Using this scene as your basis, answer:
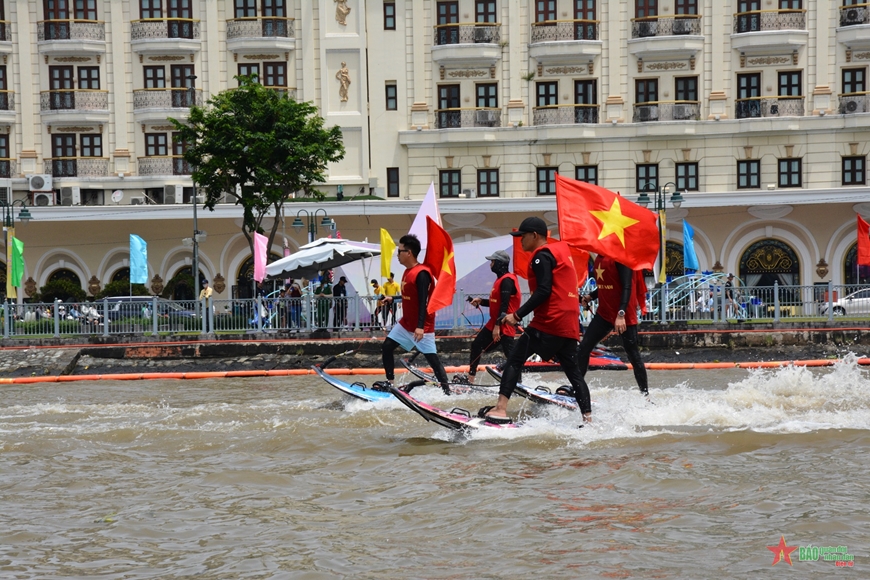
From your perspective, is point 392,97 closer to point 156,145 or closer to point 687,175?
point 156,145

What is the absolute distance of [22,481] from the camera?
7.75 meters

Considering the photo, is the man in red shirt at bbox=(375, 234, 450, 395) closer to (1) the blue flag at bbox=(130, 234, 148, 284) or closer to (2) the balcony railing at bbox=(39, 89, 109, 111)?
(1) the blue flag at bbox=(130, 234, 148, 284)

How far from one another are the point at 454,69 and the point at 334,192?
20.2 feet

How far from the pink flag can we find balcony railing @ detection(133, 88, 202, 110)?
13030 mm

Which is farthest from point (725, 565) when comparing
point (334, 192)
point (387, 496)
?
point (334, 192)

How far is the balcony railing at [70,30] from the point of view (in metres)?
39.0

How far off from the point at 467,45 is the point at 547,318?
30.3 metres

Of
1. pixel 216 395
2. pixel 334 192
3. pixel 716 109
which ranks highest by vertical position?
pixel 716 109

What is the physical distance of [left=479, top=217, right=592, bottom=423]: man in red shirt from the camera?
908 centimetres

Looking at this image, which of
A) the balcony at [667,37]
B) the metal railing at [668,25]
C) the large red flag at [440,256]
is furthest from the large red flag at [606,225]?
the metal railing at [668,25]

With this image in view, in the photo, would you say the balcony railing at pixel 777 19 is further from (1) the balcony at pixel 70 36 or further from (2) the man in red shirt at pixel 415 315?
(2) the man in red shirt at pixel 415 315

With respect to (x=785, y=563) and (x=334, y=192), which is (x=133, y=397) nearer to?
(x=785, y=563)

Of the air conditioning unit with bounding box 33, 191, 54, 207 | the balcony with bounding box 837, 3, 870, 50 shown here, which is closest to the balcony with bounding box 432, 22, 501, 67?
the balcony with bounding box 837, 3, 870, 50

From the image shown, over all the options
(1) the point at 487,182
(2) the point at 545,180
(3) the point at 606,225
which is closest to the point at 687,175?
(2) the point at 545,180
